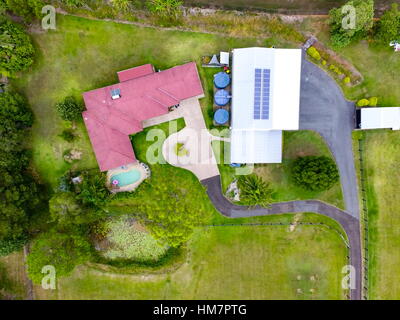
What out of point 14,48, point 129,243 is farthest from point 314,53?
point 14,48

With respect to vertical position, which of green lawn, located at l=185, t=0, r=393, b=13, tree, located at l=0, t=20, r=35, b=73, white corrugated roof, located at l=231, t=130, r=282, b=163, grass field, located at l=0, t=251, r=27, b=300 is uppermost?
green lawn, located at l=185, t=0, r=393, b=13

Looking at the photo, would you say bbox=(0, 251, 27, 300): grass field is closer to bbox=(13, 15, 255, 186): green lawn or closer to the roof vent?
bbox=(13, 15, 255, 186): green lawn

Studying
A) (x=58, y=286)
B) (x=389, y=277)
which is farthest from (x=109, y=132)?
(x=389, y=277)

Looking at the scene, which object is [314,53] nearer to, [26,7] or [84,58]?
[84,58]

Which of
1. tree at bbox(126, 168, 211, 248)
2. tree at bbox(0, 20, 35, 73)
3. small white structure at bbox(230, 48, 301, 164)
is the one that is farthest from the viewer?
small white structure at bbox(230, 48, 301, 164)

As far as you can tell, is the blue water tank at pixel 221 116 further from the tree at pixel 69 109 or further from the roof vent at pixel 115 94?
the tree at pixel 69 109

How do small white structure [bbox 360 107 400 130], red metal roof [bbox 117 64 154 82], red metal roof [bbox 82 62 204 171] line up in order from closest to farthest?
red metal roof [bbox 82 62 204 171] → red metal roof [bbox 117 64 154 82] → small white structure [bbox 360 107 400 130]

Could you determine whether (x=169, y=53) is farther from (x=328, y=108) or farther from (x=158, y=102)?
(x=328, y=108)

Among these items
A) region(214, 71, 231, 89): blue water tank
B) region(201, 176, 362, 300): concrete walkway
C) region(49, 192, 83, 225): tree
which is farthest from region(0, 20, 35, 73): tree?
region(201, 176, 362, 300): concrete walkway
